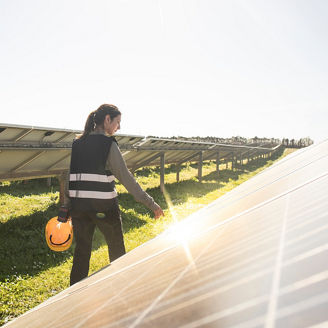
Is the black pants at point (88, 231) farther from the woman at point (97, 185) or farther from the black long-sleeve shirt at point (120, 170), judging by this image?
the black long-sleeve shirt at point (120, 170)

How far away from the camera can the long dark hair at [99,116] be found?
265cm

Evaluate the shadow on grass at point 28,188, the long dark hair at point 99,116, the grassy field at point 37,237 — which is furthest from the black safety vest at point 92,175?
the shadow on grass at point 28,188

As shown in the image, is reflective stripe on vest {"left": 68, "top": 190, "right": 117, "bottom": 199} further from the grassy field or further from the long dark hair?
the grassy field

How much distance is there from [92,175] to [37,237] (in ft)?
12.5

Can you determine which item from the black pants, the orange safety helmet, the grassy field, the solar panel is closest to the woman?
the black pants

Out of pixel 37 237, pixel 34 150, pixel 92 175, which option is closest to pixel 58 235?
pixel 92 175

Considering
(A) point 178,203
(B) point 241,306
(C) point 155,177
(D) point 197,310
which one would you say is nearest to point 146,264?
(D) point 197,310

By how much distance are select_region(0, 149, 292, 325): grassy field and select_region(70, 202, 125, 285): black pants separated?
1252mm

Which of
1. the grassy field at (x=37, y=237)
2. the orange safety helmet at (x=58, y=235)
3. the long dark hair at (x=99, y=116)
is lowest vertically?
the grassy field at (x=37, y=237)

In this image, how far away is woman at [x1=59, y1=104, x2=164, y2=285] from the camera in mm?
2529

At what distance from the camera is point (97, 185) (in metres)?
2.55

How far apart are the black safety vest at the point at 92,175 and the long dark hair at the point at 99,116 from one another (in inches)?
5.3

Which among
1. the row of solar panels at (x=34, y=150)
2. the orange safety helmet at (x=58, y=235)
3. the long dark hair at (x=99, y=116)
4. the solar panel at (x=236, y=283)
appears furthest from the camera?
the row of solar panels at (x=34, y=150)

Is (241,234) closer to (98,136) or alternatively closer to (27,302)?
(98,136)
